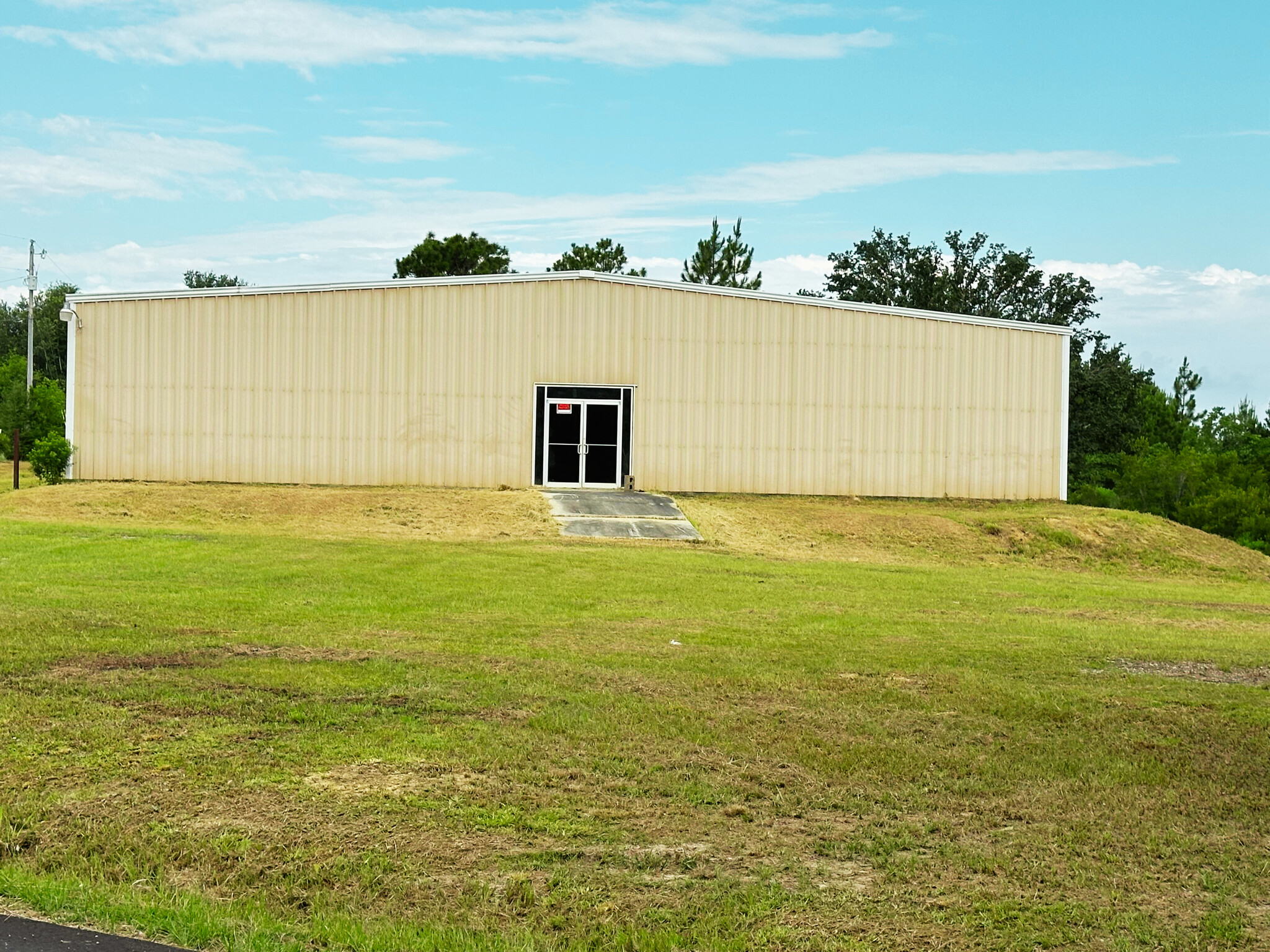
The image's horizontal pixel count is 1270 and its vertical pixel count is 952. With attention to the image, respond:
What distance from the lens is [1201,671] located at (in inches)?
421

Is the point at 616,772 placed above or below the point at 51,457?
below

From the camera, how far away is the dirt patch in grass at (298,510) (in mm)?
24344

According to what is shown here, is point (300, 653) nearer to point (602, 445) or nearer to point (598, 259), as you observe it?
point (602, 445)

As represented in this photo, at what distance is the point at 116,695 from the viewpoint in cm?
822

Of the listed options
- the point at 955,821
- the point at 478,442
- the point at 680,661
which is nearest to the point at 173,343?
the point at 478,442

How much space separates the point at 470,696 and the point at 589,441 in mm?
23815

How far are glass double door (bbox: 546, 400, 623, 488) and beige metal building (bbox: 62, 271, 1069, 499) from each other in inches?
1.8

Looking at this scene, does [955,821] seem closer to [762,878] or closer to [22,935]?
[762,878]

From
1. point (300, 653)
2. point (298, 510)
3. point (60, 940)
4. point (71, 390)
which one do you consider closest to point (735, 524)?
point (298, 510)

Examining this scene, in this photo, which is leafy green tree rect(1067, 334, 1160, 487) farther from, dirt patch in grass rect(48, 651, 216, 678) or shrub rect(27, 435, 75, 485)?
dirt patch in grass rect(48, 651, 216, 678)

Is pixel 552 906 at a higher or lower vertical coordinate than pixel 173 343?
lower

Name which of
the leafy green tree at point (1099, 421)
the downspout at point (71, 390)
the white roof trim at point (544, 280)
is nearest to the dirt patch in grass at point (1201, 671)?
the white roof trim at point (544, 280)

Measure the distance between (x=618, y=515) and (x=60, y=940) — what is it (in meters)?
22.2

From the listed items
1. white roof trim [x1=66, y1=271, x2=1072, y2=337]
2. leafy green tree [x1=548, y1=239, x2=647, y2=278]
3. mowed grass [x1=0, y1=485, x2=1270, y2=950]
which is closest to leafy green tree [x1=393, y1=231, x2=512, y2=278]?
leafy green tree [x1=548, y1=239, x2=647, y2=278]
